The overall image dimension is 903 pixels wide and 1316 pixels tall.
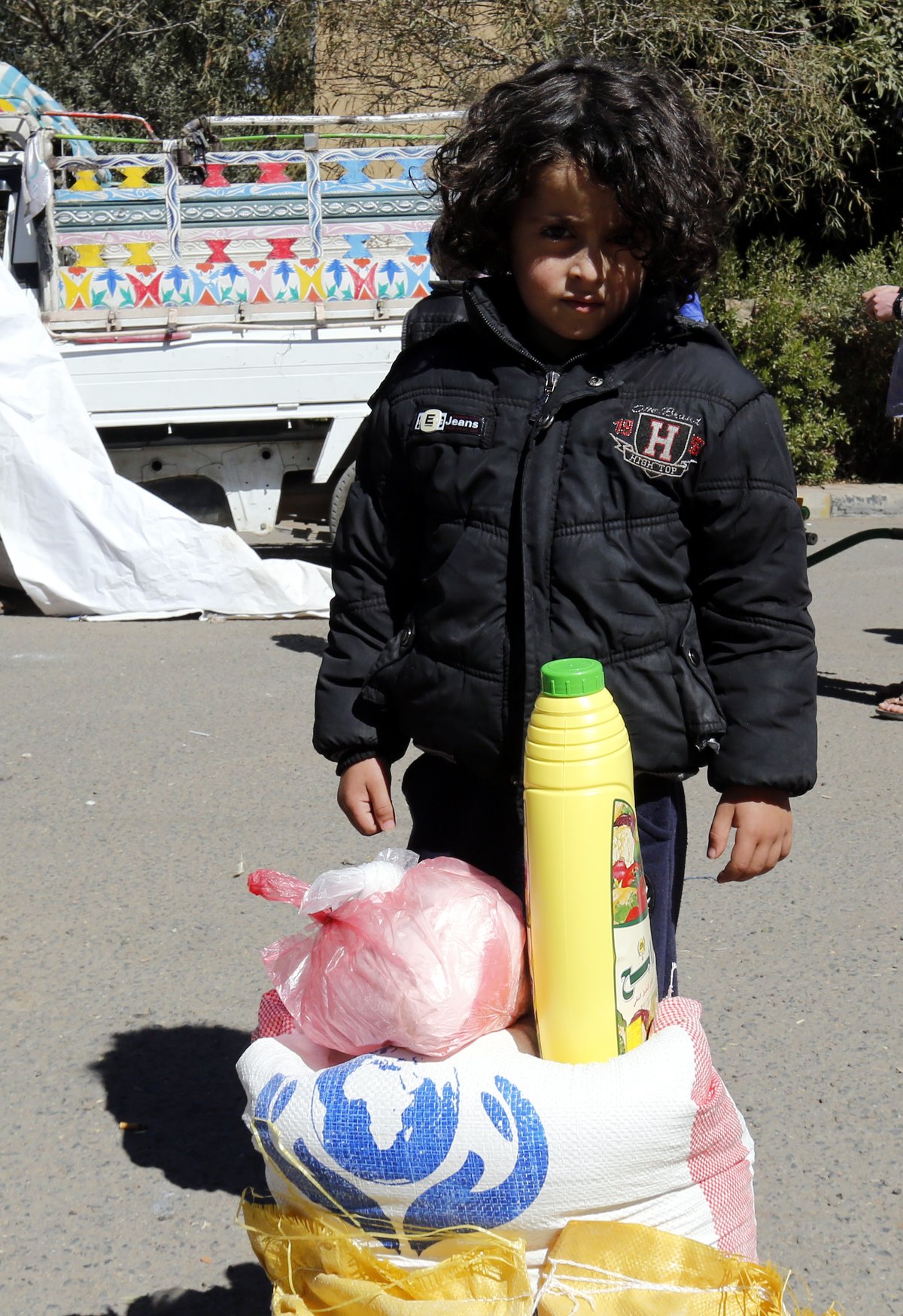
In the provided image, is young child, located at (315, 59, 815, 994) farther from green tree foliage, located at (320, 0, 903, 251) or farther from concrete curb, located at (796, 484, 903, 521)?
green tree foliage, located at (320, 0, 903, 251)

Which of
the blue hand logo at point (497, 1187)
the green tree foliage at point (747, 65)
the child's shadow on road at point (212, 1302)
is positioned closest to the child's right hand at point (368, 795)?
the blue hand logo at point (497, 1187)

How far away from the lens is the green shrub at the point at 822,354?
35.9 feet

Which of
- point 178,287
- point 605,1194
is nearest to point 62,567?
point 178,287

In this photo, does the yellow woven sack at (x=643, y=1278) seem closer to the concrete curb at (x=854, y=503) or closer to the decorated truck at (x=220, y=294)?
the decorated truck at (x=220, y=294)

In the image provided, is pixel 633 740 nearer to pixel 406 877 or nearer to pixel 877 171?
pixel 406 877

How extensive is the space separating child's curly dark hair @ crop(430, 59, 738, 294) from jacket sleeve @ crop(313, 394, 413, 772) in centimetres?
35

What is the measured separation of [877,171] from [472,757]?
40.1 ft

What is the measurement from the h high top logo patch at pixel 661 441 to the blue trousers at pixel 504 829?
45 cm

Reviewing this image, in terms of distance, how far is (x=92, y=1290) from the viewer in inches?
94.1

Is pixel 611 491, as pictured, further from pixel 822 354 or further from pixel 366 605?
pixel 822 354

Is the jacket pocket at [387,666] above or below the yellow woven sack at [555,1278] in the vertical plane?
above

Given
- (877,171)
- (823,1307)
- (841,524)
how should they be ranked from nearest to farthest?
(823,1307) < (841,524) < (877,171)

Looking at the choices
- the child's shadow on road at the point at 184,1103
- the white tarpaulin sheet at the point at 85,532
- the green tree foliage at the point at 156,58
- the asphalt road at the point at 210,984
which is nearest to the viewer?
the asphalt road at the point at 210,984

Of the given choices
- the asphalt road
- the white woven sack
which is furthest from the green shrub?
the white woven sack
